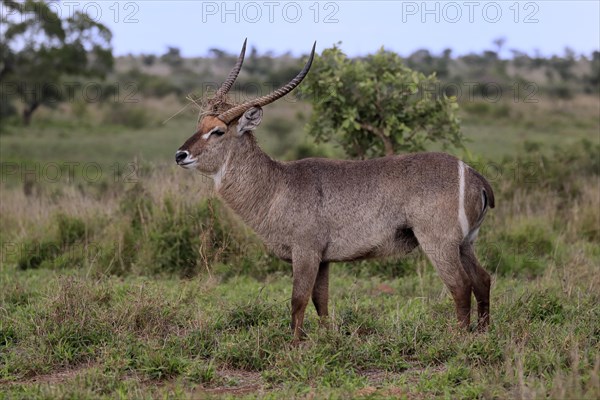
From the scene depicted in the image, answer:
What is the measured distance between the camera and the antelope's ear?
650cm

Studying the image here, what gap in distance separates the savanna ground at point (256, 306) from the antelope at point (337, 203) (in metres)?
0.43

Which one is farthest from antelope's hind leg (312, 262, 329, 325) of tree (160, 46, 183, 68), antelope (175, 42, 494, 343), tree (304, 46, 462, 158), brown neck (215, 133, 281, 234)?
tree (160, 46, 183, 68)

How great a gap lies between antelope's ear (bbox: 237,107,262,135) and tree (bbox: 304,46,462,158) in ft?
9.84

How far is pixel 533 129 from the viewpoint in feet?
80.8

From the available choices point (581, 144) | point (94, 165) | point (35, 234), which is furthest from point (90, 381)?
point (94, 165)

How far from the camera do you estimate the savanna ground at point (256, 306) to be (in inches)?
206

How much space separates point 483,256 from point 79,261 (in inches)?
197

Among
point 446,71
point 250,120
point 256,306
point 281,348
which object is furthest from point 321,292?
point 446,71

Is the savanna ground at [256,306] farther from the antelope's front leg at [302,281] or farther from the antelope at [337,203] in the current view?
the antelope at [337,203]

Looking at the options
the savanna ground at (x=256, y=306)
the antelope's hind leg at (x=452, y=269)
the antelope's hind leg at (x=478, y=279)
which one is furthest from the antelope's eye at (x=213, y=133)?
the antelope's hind leg at (x=478, y=279)

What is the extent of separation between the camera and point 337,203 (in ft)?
21.1

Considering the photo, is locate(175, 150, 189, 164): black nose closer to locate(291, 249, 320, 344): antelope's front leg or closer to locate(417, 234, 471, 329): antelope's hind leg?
locate(291, 249, 320, 344): antelope's front leg

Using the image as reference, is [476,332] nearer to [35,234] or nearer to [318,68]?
[318,68]

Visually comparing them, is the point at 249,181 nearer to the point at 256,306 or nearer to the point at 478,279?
the point at 256,306
